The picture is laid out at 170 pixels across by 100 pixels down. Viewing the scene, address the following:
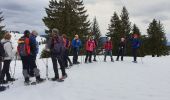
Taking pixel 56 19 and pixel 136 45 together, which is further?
pixel 56 19

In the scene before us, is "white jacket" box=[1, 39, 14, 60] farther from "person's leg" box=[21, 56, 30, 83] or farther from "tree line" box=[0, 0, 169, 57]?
"tree line" box=[0, 0, 169, 57]

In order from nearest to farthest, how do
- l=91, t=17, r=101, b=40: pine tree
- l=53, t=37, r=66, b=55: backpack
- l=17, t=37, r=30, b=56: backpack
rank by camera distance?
l=17, t=37, r=30, b=56: backpack
l=53, t=37, r=66, b=55: backpack
l=91, t=17, r=101, b=40: pine tree

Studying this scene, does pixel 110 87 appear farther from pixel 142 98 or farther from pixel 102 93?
A: pixel 142 98

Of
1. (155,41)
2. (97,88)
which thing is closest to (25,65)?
(97,88)

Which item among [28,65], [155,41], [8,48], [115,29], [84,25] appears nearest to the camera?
[28,65]

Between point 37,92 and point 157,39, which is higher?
point 157,39

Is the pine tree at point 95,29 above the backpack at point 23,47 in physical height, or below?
above

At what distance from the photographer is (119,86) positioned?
15289 mm

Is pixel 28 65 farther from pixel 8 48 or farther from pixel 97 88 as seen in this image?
pixel 97 88

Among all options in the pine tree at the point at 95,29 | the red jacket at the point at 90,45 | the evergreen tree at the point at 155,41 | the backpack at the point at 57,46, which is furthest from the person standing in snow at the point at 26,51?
the pine tree at the point at 95,29

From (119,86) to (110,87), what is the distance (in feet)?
1.63

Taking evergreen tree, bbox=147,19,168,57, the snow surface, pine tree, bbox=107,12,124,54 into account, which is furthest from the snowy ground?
evergreen tree, bbox=147,19,168,57

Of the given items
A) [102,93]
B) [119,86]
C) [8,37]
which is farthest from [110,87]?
[8,37]

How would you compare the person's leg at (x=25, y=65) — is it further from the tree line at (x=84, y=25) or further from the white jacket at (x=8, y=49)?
the tree line at (x=84, y=25)
